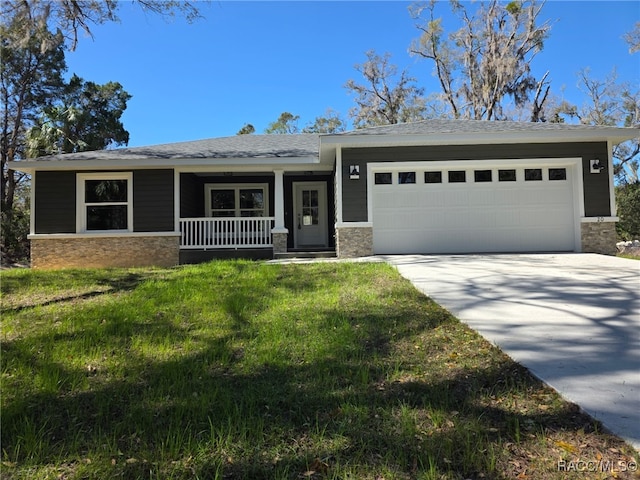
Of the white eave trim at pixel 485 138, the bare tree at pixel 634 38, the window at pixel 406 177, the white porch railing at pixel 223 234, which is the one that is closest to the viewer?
the white eave trim at pixel 485 138

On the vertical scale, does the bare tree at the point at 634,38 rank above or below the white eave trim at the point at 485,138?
above

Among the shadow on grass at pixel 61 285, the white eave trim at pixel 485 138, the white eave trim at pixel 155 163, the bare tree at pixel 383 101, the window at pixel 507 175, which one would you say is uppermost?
the bare tree at pixel 383 101

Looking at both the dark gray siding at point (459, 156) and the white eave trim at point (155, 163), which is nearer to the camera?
the dark gray siding at point (459, 156)

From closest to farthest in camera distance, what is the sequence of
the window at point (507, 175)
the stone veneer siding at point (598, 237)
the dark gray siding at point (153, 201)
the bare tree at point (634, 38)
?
the stone veneer siding at point (598, 237) < the window at point (507, 175) < the dark gray siding at point (153, 201) < the bare tree at point (634, 38)

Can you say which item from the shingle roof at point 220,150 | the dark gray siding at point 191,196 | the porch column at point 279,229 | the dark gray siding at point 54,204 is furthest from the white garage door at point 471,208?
the dark gray siding at point 54,204

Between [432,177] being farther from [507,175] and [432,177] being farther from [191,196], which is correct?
[191,196]

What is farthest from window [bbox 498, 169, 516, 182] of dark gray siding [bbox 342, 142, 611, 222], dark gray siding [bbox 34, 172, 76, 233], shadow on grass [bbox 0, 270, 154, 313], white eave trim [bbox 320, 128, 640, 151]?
dark gray siding [bbox 34, 172, 76, 233]

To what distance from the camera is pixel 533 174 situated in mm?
9828

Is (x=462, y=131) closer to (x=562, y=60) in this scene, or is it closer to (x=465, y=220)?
(x=465, y=220)

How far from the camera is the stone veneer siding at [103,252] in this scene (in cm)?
1052

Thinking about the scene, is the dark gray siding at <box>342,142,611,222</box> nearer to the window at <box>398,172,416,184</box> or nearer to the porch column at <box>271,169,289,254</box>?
the window at <box>398,172,416,184</box>

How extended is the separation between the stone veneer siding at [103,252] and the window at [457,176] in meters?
7.22

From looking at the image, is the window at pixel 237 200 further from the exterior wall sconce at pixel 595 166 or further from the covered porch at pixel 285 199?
the exterior wall sconce at pixel 595 166

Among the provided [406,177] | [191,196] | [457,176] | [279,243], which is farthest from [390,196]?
[191,196]
